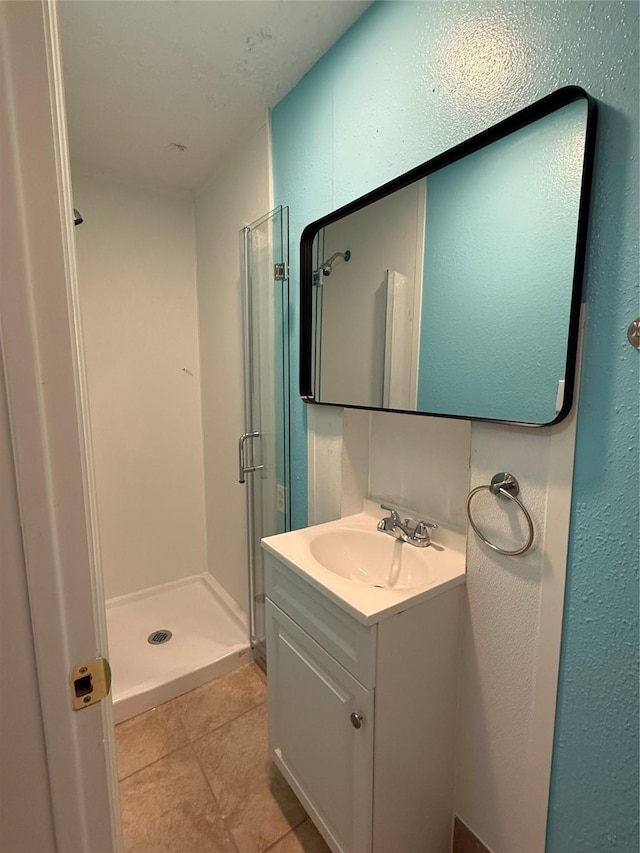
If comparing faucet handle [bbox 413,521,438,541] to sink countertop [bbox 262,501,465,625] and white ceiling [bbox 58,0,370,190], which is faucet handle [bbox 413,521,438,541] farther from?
white ceiling [bbox 58,0,370,190]

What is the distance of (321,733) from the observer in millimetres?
1173

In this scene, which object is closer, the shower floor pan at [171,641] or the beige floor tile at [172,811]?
the beige floor tile at [172,811]

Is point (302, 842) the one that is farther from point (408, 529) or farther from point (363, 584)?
point (408, 529)

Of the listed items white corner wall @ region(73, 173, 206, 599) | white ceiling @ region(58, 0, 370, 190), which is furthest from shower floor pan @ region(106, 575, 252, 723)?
white ceiling @ region(58, 0, 370, 190)

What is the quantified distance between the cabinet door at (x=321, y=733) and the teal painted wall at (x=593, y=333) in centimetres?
46

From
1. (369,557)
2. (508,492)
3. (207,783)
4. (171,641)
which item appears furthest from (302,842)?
(508,492)

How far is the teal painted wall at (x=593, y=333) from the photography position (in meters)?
0.76

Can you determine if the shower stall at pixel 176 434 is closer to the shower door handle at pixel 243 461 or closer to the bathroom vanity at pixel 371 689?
the shower door handle at pixel 243 461

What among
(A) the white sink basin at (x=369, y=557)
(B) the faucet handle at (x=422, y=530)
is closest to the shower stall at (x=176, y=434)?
(A) the white sink basin at (x=369, y=557)

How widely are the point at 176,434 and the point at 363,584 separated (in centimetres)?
191

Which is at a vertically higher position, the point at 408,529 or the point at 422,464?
the point at 422,464

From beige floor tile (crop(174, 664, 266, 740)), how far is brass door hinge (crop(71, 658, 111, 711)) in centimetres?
143

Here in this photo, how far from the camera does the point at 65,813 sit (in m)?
0.55

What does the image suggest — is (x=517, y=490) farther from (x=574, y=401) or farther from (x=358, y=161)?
(x=358, y=161)
